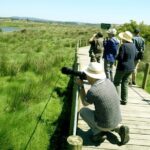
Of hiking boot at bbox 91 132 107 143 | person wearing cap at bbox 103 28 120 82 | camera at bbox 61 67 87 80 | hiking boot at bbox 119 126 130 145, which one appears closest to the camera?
camera at bbox 61 67 87 80

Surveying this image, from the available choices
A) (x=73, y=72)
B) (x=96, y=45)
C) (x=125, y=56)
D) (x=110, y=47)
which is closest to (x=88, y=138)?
(x=73, y=72)

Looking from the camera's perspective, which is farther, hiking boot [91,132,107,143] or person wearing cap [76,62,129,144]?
hiking boot [91,132,107,143]

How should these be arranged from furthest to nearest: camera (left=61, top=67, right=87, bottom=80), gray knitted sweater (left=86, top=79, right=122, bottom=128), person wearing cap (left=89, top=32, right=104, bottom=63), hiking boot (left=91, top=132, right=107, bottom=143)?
person wearing cap (left=89, top=32, right=104, bottom=63), hiking boot (left=91, top=132, right=107, bottom=143), camera (left=61, top=67, right=87, bottom=80), gray knitted sweater (left=86, top=79, right=122, bottom=128)

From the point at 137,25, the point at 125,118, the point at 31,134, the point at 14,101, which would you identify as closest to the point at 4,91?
the point at 14,101

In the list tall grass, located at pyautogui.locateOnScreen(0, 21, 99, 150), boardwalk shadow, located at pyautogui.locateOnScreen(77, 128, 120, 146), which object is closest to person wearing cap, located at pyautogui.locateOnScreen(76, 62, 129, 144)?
boardwalk shadow, located at pyautogui.locateOnScreen(77, 128, 120, 146)

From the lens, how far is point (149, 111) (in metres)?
8.07

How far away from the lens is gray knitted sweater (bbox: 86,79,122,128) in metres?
5.06

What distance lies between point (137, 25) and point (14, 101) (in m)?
20.4

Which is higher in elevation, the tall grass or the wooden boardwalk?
the wooden boardwalk

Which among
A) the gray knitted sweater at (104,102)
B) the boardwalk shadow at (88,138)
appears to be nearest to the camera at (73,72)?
the gray knitted sweater at (104,102)

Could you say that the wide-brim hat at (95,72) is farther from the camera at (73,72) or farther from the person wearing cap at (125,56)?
the person wearing cap at (125,56)

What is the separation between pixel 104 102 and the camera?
5105 millimetres

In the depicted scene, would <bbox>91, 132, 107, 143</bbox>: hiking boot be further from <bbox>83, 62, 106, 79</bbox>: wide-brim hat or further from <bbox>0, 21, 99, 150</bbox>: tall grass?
<bbox>0, 21, 99, 150</bbox>: tall grass

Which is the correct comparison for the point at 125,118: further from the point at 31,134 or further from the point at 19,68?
the point at 19,68
